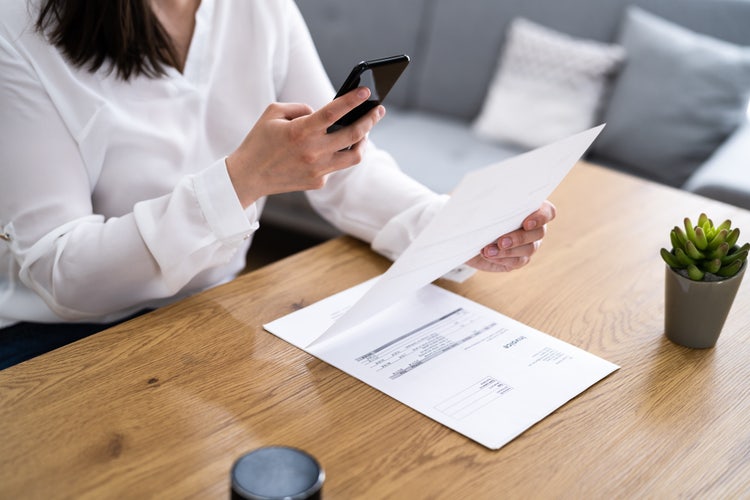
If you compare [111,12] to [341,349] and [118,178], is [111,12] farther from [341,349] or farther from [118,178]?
[341,349]

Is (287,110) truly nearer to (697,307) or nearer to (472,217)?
(472,217)

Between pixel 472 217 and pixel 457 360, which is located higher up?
pixel 472 217

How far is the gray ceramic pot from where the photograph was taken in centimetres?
92

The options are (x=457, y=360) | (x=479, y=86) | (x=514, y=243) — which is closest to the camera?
(x=457, y=360)

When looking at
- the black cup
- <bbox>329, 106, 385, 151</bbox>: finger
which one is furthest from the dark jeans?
the black cup

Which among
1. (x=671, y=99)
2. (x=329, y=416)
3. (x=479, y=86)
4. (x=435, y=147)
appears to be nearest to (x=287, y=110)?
(x=329, y=416)

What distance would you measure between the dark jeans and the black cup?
56 centimetres

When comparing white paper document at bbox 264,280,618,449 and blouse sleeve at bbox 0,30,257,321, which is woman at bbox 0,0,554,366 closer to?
blouse sleeve at bbox 0,30,257,321

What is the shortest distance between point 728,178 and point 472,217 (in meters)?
1.29

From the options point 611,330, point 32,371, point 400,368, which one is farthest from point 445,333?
point 32,371

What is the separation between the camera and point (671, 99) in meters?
2.34

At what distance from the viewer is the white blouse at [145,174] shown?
0.93 m

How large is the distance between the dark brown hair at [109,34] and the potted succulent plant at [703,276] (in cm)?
72

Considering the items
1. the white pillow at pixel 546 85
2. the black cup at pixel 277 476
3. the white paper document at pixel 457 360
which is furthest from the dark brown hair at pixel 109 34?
the white pillow at pixel 546 85
